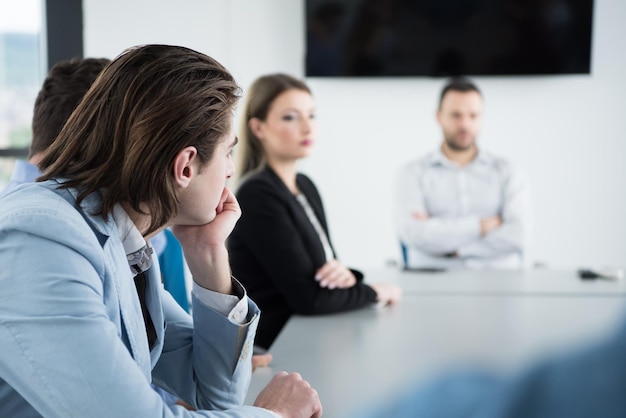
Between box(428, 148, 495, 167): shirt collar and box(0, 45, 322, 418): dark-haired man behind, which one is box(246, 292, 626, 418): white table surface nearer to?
box(0, 45, 322, 418): dark-haired man behind

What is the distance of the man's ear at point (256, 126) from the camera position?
284 centimetres

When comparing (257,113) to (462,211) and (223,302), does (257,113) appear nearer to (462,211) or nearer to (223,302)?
(223,302)

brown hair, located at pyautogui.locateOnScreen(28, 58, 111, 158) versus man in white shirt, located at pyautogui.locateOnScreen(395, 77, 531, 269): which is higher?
brown hair, located at pyautogui.locateOnScreen(28, 58, 111, 158)

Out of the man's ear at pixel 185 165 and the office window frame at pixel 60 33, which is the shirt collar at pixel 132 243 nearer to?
the man's ear at pixel 185 165

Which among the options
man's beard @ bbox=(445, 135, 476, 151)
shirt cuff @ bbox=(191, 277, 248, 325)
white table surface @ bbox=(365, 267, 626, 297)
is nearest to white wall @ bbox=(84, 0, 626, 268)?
man's beard @ bbox=(445, 135, 476, 151)

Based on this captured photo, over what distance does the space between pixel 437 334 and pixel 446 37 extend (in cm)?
344

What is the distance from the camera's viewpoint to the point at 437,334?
2.23 metres

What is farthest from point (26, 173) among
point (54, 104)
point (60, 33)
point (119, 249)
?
point (60, 33)

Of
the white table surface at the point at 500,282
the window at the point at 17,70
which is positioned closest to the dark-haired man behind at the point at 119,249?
the white table surface at the point at 500,282

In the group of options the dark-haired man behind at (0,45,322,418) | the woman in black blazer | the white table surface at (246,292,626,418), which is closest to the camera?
the dark-haired man behind at (0,45,322,418)

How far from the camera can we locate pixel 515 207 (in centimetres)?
402

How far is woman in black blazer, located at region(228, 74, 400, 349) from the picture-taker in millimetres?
2502

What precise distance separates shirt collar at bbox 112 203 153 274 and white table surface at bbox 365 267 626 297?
1754 mm

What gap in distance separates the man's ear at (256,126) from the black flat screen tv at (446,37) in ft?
8.18
